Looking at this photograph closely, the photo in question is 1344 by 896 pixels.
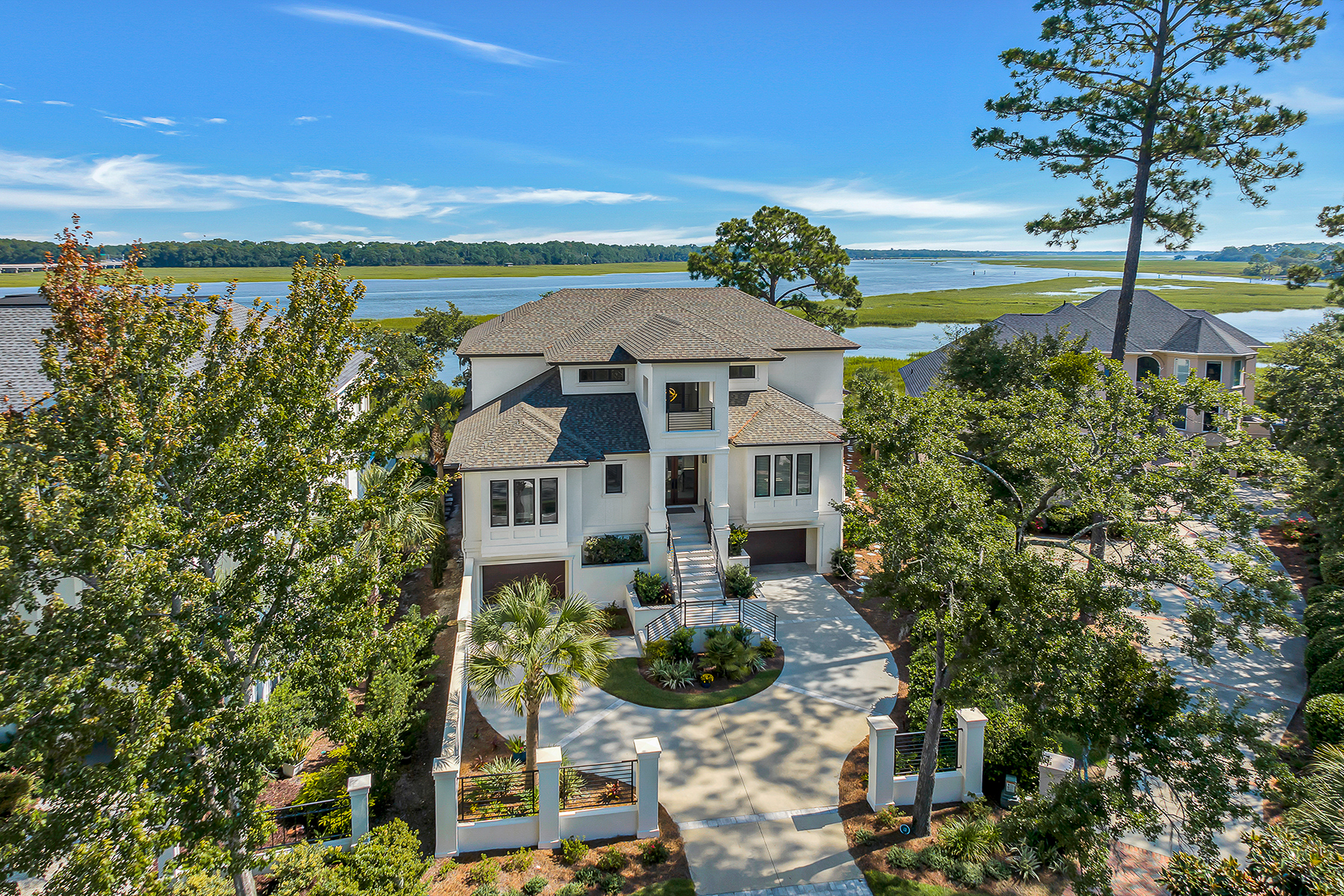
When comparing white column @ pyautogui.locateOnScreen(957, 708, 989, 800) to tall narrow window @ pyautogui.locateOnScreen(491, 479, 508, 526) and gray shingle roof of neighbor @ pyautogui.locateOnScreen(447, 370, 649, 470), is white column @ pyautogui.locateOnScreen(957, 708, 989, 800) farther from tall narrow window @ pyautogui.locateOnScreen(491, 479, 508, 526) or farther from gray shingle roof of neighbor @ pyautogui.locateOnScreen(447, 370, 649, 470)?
tall narrow window @ pyautogui.locateOnScreen(491, 479, 508, 526)

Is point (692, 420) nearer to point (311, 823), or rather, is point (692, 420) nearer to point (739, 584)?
point (739, 584)

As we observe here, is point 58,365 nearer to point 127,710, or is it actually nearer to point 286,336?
point 286,336

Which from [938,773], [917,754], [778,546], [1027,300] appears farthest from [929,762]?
[1027,300]

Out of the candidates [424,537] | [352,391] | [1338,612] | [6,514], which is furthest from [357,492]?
[1338,612]

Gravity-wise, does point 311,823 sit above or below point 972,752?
below

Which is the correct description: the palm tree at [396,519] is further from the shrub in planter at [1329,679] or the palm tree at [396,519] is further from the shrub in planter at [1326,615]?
the shrub in planter at [1326,615]
